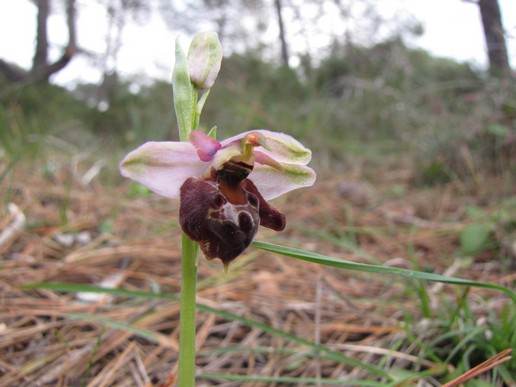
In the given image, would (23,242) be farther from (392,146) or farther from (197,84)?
(392,146)

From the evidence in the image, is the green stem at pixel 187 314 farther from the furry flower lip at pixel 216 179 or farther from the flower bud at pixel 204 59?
the flower bud at pixel 204 59

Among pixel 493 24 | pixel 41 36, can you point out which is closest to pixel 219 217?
pixel 493 24

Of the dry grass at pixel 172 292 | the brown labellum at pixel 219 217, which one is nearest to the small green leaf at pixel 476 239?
the dry grass at pixel 172 292

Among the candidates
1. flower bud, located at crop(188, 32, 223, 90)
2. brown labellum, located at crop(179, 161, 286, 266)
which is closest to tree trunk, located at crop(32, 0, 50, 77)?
flower bud, located at crop(188, 32, 223, 90)

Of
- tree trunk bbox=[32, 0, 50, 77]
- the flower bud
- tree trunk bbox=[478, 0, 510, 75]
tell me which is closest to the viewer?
the flower bud

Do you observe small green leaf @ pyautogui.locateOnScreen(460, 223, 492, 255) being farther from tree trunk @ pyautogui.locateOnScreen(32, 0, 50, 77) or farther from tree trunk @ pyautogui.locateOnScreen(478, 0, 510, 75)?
tree trunk @ pyautogui.locateOnScreen(32, 0, 50, 77)

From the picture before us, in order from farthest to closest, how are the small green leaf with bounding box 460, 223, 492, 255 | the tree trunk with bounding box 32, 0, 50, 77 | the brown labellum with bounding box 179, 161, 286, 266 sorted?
the tree trunk with bounding box 32, 0, 50, 77 → the small green leaf with bounding box 460, 223, 492, 255 → the brown labellum with bounding box 179, 161, 286, 266
